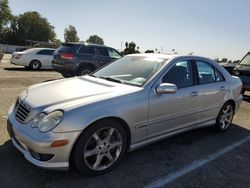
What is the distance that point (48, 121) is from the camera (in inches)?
131

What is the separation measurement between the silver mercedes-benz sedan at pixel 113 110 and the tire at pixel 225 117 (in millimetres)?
174

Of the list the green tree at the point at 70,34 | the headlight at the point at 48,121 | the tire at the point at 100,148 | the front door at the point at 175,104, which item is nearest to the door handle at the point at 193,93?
the front door at the point at 175,104

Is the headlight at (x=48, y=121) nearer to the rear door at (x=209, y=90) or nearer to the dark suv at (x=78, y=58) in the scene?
the rear door at (x=209, y=90)

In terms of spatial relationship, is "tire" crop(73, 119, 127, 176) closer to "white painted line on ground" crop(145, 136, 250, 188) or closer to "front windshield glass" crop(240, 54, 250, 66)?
"white painted line on ground" crop(145, 136, 250, 188)

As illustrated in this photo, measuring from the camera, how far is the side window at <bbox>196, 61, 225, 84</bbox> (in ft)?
16.8

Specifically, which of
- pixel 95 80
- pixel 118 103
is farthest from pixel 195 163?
pixel 95 80

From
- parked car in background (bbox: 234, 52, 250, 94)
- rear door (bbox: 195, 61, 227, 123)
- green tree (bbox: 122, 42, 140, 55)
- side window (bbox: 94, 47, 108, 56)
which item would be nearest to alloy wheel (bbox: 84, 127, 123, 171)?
rear door (bbox: 195, 61, 227, 123)

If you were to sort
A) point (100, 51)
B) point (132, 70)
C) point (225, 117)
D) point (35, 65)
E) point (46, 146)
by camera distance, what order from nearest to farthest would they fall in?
point (46, 146) < point (132, 70) < point (225, 117) < point (100, 51) < point (35, 65)

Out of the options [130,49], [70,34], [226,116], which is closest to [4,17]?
[70,34]

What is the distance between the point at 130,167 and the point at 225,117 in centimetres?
270

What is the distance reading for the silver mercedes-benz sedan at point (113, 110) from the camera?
3.33 meters

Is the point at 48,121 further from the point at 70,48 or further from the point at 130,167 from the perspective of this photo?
the point at 70,48

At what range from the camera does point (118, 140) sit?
3.82 m

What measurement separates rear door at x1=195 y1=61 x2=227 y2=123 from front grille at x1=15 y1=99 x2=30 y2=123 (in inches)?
108
